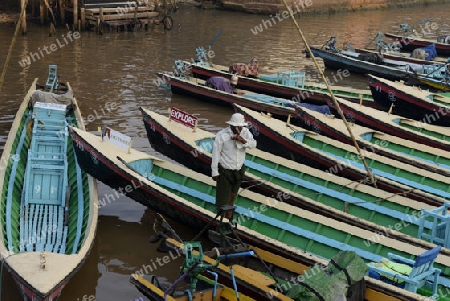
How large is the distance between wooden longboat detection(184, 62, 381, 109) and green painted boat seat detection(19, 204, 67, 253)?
8.57 m

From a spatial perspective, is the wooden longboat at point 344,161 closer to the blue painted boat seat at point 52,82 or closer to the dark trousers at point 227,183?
the dark trousers at point 227,183

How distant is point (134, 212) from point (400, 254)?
4.78 metres

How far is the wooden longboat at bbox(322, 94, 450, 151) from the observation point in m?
14.1

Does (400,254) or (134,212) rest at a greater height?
(400,254)

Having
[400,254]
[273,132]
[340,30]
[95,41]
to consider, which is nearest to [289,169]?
[273,132]

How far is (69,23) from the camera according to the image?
96.6ft

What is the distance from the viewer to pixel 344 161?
12539mm

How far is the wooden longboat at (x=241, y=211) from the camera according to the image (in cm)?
920

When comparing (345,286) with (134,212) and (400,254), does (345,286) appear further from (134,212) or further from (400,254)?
(134,212)

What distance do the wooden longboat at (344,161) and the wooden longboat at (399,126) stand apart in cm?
185

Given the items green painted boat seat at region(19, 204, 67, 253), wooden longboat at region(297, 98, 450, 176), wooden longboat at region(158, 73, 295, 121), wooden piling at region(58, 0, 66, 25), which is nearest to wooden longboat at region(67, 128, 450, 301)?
green painted boat seat at region(19, 204, 67, 253)

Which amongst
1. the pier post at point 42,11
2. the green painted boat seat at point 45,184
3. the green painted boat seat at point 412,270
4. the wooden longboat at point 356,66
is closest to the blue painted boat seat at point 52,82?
the green painted boat seat at point 45,184

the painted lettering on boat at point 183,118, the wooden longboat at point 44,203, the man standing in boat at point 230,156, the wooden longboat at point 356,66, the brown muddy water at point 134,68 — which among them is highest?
the man standing in boat at point 230,156

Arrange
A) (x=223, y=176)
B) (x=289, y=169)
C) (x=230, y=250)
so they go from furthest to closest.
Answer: (x=289, y=169)
(x=223, y=176)
(x=230, y=250)
